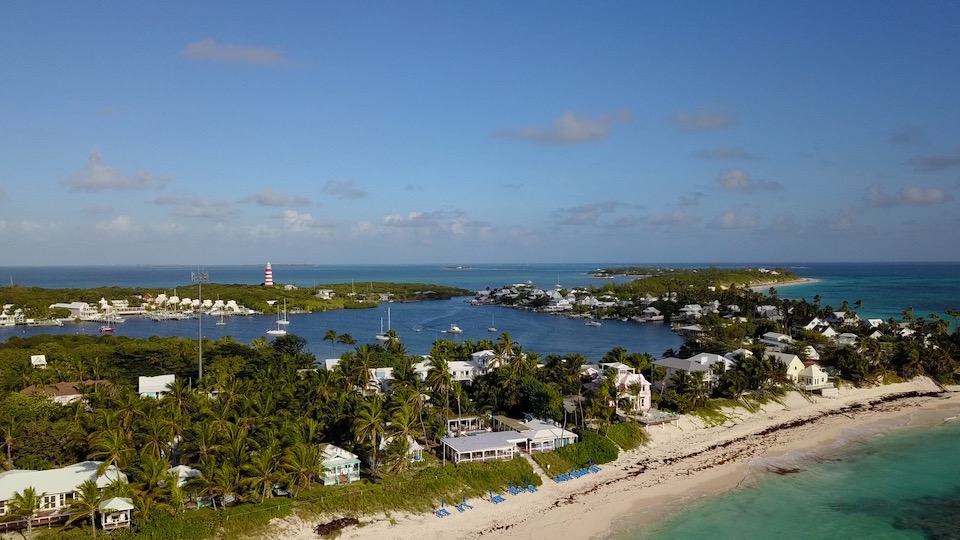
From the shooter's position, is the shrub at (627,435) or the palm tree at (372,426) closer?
the palm tree at (372,426)

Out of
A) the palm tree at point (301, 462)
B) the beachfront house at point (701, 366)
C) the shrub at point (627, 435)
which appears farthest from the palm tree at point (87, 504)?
the beachfront house at point (701, 366)

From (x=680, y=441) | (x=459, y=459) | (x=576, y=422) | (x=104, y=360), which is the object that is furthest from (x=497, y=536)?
(x=104, y=360)

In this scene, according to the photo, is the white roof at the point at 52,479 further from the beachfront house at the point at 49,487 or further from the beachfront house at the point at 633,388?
the beachfront house at the point at 633,388

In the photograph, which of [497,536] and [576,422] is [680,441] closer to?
[576,422]

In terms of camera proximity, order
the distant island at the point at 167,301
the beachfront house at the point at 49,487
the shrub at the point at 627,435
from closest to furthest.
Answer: the beachfront house at the point at 49,487
the shrub at the point at 627,435
the distant island at the point at 167,301

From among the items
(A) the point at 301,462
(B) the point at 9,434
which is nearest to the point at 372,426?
(A) the point at 301,462

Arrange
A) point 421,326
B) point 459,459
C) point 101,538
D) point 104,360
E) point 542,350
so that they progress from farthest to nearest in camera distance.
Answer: point 421,326
point 542,350
point 104,360
point 459,459
point 101,538

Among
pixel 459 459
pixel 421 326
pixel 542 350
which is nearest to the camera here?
pixel 459 459
